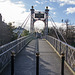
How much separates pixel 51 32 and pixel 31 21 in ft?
52.5

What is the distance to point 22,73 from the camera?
3994mm

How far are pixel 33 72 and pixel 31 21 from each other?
22324 mm

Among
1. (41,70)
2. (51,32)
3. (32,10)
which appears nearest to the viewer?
(41,70)

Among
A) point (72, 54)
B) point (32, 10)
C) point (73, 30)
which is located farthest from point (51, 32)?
point (72, 54)

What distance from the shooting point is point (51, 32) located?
4050cm

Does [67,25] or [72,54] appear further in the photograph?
[67,25]

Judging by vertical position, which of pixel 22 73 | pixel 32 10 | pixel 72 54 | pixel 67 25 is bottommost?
pixel 22 73

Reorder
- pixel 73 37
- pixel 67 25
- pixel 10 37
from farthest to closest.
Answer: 1. pixel 67 25
2. pixel 73 37
3. pixel 10 37

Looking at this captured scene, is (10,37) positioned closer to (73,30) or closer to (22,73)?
(22,73)

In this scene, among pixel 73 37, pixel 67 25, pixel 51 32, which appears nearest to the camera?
pixel 73 37

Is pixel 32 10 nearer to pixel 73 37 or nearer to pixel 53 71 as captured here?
pixel 73 37

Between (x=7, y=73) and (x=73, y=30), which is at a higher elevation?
(x=73, y=30)

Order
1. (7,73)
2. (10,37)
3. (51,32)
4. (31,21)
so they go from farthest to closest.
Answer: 1. (51,32)
2. (31,21)
3. (10,37)
4. (7,73)

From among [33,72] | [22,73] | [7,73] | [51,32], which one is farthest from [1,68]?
[51,32]
